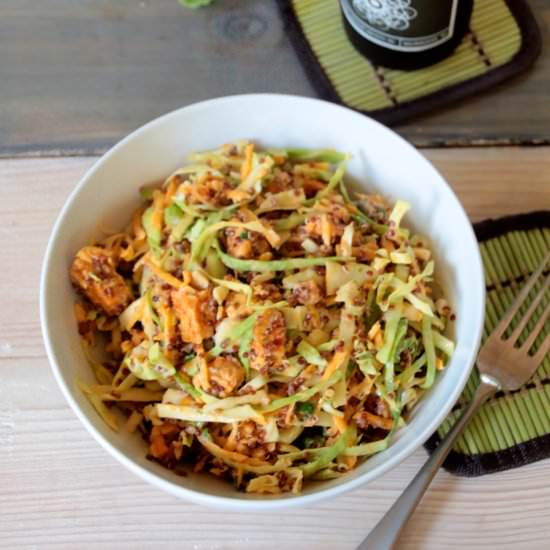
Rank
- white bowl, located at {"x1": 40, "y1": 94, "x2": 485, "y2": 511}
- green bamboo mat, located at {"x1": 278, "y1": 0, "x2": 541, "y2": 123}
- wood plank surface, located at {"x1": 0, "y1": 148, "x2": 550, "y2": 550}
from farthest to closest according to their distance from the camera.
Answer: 1. green bamboo mat, located at {"x1": 278, "y1": 0, "x2": 541, "y2": 123}
2. wood plank surface, located at {"x1": 0, "y1": 148, "x2": 550, "y2": 550}
3. white bowl, located at {"x1": 40, "y1": 94, "x2": 485, "y2": 511}

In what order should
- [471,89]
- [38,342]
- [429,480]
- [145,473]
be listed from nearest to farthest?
[145,473]
[429,480]
[38,342]
[471,89]

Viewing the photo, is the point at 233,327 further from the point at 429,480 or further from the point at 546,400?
the point at 546,400

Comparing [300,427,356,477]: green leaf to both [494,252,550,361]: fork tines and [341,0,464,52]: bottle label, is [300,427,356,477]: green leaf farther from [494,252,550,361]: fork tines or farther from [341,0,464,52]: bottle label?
[341,0,464,52]: bottle label

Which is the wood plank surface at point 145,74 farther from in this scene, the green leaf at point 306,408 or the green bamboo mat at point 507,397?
the green leaf at point 306,408

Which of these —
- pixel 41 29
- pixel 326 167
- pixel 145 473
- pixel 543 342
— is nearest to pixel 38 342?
pixel 145 473

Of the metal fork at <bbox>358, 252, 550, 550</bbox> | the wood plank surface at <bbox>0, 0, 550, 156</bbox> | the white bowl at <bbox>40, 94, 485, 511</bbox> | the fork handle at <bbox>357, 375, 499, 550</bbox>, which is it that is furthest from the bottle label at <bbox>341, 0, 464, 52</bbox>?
the fork handle at <bbox>357, 375, 499, 550</bbox>

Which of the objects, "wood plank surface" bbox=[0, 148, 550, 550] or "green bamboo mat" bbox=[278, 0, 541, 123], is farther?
"green bamboo mat" bbox=[278, 0, 541, 123]

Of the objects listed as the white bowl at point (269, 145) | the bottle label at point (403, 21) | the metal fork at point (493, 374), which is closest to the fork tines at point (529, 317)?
the metal fork at point (493, 374)
